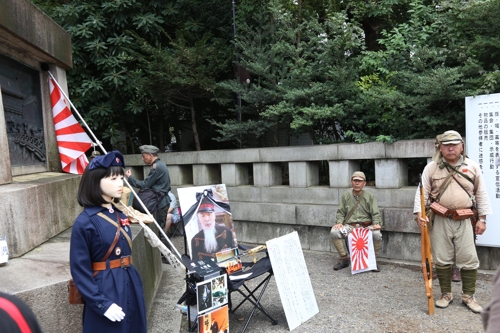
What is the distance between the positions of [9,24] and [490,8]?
20.8 ft

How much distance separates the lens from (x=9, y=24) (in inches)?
165

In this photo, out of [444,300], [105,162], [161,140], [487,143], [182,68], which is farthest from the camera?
[161,140]

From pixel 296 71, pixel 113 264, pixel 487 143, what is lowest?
pixel 113 264

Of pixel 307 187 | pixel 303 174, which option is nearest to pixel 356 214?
pixel 307 187

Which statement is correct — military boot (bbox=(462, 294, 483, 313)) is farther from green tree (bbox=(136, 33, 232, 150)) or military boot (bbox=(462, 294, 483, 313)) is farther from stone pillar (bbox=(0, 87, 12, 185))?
green tree (bbox=(136, 33, 232, 150))

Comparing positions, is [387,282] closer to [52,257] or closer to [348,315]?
[348,315]

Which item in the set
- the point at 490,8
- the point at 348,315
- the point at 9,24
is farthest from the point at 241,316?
the point at 490,8

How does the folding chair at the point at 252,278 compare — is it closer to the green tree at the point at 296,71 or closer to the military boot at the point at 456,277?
the military boot at the point at 456,277

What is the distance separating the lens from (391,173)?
6.61 metres

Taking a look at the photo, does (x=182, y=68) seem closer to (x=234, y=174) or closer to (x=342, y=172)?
(x=234, y=174)

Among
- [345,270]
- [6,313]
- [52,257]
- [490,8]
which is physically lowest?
[345,270]

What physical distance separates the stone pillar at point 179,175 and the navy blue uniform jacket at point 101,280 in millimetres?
6188

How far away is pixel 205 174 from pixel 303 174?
2.21 meters

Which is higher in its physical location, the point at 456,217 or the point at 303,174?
the point at 303,174
